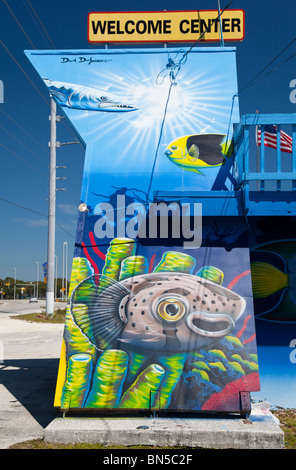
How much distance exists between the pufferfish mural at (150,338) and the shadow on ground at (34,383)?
1.50m

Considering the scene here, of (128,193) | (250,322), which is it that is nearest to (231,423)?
(250,322)

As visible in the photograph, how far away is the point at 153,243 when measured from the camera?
6801 mm

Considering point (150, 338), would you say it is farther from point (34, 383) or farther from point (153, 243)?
point (34, 383)

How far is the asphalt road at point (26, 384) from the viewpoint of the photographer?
6.29 metres

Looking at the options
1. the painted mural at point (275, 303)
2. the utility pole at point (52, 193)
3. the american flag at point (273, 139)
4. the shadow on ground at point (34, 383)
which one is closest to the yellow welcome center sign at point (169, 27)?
the american flag at point (273, 139)

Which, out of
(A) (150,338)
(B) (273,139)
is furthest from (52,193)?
(A) (150,338)

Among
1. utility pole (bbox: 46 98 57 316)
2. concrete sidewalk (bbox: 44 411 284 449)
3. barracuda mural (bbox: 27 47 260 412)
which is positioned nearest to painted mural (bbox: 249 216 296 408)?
barracuda mural (bbox: 27 47 260 412)

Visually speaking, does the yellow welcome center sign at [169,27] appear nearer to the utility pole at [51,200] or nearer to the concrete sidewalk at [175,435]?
the concrete sidewalk at [175,435]

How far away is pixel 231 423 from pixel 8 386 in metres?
6.07

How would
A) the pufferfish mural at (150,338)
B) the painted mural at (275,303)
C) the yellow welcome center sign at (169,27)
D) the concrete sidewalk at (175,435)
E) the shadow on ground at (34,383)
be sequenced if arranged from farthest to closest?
1. the yellow welcome center sign at (169,27)
2. the painted mural at (275,303)
3. the shadow on ground at (34,383)
4. the pufferfish mural at (150,338)
5. the concrete sidewalk at (175,435)

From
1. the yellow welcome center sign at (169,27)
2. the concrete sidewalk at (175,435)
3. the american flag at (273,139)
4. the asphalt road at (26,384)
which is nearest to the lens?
the concrete sidewalk at (175,435)

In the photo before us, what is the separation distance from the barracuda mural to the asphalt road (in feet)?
3.47

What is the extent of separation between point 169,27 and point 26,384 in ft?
31.3
